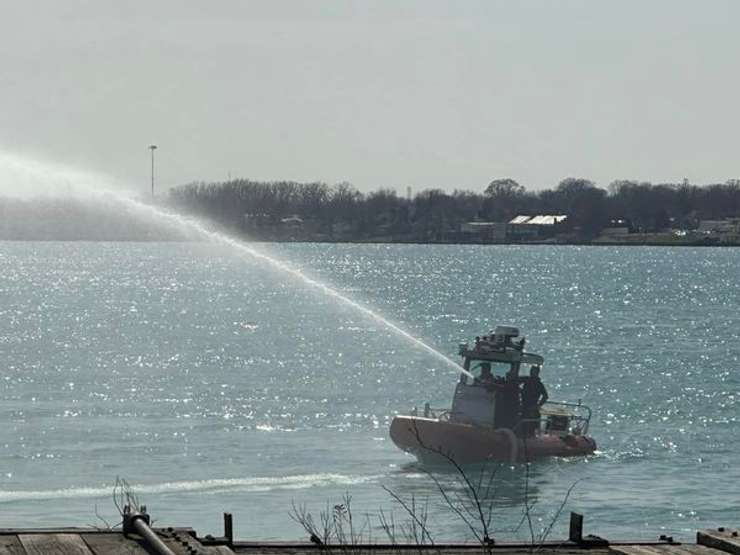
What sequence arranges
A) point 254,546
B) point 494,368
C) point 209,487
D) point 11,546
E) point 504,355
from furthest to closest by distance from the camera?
point 494,368
point 504,355
point 209,487
point 254,546
point 11,546

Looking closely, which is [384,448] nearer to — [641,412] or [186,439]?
[186,439]

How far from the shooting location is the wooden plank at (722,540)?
1230 centimetres

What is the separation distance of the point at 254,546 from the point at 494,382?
89.4 ft

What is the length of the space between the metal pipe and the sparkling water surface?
1901 cm

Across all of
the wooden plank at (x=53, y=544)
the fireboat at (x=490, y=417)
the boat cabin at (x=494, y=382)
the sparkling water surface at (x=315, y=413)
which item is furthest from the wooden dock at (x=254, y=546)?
the boat cabin at (x=494, y=382)

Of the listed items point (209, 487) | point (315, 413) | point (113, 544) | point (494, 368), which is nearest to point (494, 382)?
point (494, 368)

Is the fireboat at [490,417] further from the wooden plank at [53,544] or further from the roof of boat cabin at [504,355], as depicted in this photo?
the wooden plank at [53,544]

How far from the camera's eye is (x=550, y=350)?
96.9m

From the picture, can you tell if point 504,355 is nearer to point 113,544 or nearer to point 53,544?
point 113,544

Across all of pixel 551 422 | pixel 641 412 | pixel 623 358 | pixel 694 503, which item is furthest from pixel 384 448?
pixel 623 358

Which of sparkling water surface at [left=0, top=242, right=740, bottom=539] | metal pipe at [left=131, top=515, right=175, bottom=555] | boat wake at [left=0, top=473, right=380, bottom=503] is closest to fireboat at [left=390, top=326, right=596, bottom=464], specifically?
sparkling water surface at [left=0, top=242, right=740, bottom=539]

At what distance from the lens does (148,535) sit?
1320 centimetres

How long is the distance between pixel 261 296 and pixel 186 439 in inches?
4859

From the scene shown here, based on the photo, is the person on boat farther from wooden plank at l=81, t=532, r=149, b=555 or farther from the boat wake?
wooden plank at l=81, t=532, r=149, b=555
